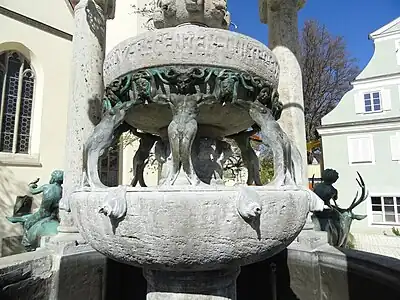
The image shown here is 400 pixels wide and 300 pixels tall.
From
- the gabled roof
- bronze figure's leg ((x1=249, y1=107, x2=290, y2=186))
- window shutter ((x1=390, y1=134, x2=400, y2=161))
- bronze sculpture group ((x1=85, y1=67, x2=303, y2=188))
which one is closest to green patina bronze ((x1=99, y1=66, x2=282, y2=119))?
bronze sculpture group ((x1=85, y1=67, x2=303, y2=188))

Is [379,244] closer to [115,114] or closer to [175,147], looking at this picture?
[175,147]

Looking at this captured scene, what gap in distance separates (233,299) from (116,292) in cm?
134

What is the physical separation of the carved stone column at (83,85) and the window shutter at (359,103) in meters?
12.7

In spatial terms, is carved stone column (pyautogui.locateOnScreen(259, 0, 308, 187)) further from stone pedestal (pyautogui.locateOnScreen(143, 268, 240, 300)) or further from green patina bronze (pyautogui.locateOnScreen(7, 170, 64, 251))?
green patina bronze (pyautogui.locateOnScreen(7, 170, 64, 251))

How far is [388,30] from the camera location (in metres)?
13.6

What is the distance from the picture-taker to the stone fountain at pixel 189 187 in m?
1.29

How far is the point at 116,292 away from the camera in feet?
8.93

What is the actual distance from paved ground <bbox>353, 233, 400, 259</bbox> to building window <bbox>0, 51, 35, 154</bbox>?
10914 millimetres

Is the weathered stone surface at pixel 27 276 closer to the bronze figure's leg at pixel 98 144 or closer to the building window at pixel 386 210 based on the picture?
the bronze figure's leg at pixel 98 144

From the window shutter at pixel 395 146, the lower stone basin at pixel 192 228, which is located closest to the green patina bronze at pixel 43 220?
the lower stone basin at pixel 192 228

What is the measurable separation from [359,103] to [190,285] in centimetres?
1437

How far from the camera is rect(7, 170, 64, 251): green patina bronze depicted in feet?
Result: 10.5

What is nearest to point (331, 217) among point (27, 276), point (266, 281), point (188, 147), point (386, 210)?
point (266, 281)

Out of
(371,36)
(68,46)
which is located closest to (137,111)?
(68,46)
